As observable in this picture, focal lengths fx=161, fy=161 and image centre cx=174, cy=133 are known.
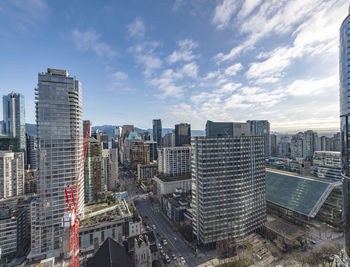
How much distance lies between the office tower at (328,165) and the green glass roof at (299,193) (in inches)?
1248

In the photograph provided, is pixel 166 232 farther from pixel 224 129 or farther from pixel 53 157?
pixel 53 157

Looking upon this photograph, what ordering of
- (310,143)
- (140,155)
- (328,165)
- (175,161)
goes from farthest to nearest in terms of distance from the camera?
1. (140,155)
2. (310,143)
3. (175,161)
4. (328,165)

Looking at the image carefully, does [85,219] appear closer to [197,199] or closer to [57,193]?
[57,193]

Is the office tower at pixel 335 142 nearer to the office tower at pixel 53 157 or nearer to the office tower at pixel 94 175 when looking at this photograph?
the office tower at pixel 94 175

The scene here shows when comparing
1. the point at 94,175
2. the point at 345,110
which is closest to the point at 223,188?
the point at 345,110

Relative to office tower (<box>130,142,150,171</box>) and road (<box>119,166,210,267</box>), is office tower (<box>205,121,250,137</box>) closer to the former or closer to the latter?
road (<box>119,166,210,267</box>)

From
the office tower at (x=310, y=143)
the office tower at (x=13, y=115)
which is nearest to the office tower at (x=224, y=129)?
the office tower at (x=310, y=143)

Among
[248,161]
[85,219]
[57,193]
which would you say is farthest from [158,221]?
[248,161]

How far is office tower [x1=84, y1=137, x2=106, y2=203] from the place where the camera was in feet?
269

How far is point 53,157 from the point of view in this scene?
52375mm

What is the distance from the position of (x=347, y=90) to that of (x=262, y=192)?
40.8 m

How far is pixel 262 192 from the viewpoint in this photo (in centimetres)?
6044

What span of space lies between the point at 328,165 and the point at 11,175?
17550 centimetres

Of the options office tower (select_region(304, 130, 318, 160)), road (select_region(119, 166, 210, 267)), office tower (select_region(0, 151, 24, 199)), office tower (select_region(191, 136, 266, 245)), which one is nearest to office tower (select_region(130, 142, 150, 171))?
road (select_region(119, 166, 210, 267))
